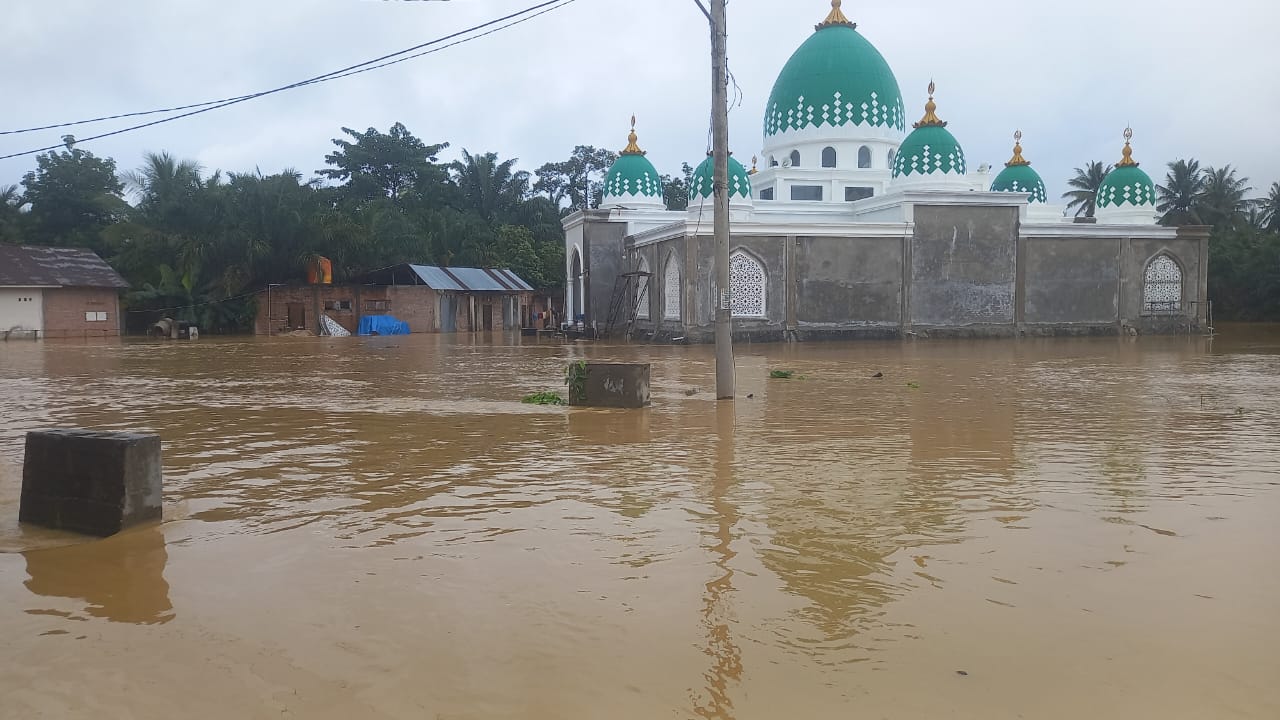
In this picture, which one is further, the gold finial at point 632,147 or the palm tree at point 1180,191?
the palm tree at point 1180,191

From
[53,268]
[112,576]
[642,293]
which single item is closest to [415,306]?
[642,293]

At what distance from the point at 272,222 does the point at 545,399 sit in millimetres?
34227

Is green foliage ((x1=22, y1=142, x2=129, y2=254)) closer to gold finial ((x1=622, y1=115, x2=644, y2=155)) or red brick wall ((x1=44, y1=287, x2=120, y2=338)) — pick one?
red brick wall ((x1=44, y1=287, x2=120, y2=338))

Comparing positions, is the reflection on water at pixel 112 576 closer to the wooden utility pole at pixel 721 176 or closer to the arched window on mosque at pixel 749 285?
the wooden utility pole at pixel 721 176

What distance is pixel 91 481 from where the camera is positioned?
5.24m

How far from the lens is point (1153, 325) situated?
34.1 metres

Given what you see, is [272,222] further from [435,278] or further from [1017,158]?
[1017,158]

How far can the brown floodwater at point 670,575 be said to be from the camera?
10.2 feet

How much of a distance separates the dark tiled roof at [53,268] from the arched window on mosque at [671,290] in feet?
74.9

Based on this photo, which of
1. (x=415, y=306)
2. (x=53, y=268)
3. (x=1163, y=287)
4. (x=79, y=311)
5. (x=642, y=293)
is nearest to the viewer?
(x=1163, y=287)

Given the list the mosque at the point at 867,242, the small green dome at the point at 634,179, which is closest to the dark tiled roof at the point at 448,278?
the mosque at the point at 867,242

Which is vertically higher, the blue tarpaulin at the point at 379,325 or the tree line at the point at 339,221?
the tree line at the point at 339,221

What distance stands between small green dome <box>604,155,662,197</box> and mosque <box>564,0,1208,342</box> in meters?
0.06

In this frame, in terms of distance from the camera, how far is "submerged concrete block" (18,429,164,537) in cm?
516
